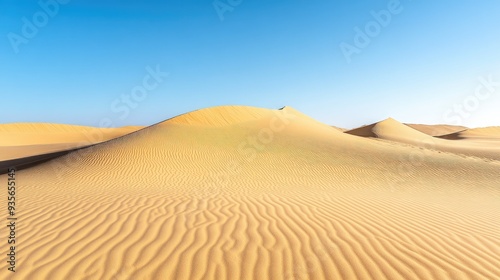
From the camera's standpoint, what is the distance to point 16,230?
4.37 meters

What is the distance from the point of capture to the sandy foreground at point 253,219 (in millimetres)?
3266

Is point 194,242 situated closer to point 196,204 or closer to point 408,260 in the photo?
point 196,204

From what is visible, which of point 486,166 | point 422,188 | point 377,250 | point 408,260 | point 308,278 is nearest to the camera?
point 308,278

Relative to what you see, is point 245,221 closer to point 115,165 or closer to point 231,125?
point 115,165

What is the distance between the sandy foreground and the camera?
3266 millimetres

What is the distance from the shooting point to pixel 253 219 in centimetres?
511

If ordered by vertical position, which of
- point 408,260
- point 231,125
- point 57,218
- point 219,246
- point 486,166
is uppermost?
point 231,125

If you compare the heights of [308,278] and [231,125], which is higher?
[231,125]

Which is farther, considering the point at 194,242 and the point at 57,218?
the point at 57,218

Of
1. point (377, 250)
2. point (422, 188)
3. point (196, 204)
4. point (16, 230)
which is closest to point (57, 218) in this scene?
point (16, 230)

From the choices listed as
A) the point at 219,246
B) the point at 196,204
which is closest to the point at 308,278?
the point at 219,246

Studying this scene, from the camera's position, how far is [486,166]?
44.8 feet

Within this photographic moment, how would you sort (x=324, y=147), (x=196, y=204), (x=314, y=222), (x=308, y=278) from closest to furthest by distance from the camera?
(x=308, y=278), (x=314, y=222), (x=196, y=204), (x=324, y=147)

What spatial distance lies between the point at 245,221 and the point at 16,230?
3866mm
